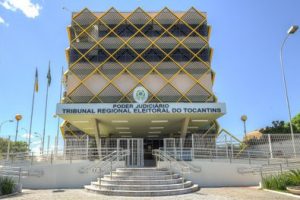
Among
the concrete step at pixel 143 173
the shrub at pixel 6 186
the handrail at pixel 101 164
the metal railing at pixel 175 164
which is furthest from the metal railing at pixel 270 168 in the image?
the shrub at pixel 6 186

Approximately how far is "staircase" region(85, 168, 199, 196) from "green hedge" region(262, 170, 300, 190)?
148 inches

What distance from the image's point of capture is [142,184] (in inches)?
550

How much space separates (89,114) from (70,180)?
22.6ft

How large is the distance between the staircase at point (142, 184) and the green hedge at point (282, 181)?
376 cm

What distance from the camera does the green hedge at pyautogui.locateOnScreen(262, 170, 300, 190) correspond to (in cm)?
1350

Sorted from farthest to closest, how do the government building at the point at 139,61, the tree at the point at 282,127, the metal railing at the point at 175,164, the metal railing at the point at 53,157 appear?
the tree at the point at 282,127, the government building at the point at 139,61, the metal railing at the point at 53,157, the metal railing at the point at 175,164

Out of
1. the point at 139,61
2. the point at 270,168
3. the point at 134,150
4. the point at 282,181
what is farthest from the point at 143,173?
the point at 139,61

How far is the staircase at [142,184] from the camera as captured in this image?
518 inches

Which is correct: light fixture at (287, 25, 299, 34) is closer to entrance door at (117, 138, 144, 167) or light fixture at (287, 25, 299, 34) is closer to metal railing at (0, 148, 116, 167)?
entrance door at (117, 138, 144, 167)

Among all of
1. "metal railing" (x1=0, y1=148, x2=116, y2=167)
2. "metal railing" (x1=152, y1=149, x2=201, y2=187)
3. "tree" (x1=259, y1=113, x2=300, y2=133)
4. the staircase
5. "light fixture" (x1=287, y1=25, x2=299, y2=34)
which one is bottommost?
the staircase

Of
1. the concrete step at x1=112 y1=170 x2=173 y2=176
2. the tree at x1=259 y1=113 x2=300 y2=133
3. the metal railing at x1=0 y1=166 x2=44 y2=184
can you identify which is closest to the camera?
the concrete step at x1=112 y1=170 x2=173 y2=176

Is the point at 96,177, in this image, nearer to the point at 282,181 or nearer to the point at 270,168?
the point at 282,181

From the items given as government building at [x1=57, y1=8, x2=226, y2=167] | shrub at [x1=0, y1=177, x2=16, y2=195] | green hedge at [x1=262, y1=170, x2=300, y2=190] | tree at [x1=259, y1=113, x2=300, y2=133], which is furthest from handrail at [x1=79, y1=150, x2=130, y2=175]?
tree at [x1=259, y1=113, x2=300, y2=133]

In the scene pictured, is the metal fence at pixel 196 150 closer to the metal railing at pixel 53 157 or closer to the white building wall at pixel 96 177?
the metal railing at pixel 53 157
